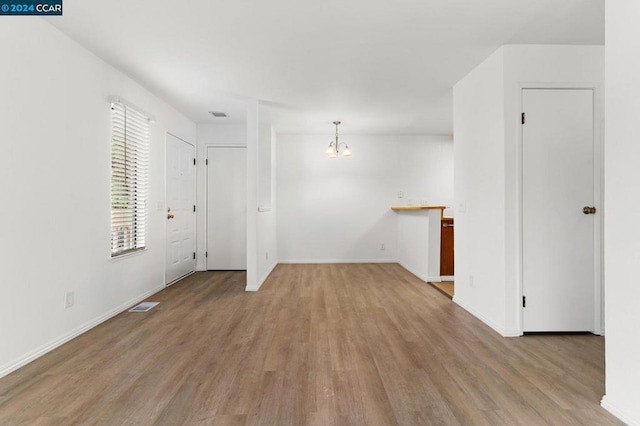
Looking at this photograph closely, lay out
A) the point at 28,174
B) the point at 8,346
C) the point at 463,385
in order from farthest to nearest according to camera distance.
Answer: the point at 28,174
the point at 8,346
the point at 463,385

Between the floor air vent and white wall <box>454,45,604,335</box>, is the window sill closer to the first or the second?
the floor air vent

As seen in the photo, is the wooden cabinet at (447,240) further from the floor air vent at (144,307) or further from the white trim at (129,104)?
the white trim at (129,104)

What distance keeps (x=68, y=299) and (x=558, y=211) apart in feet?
13.5

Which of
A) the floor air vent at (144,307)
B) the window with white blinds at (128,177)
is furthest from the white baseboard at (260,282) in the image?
the window with white blinds at (128,177)

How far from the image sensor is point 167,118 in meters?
4.44

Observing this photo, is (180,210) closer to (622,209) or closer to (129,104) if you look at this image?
(129,104)

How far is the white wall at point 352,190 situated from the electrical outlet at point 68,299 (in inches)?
153

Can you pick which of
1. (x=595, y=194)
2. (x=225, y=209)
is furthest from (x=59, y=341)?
(x=595, y=194)

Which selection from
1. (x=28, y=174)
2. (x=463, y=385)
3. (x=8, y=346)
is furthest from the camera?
(x=28, y=174)

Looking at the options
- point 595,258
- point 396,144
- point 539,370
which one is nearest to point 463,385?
point 539,370

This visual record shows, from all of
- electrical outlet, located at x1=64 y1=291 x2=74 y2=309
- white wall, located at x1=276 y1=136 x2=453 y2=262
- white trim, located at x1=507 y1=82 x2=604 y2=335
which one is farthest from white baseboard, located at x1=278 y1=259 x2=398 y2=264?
electrical outlet, located at x1=64 y1=291 x2=74 y2=309

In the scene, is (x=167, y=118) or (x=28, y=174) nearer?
(x=28, y=174)

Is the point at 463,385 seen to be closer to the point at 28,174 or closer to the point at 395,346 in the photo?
the point at 395,346

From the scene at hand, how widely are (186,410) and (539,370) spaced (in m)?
2.19
